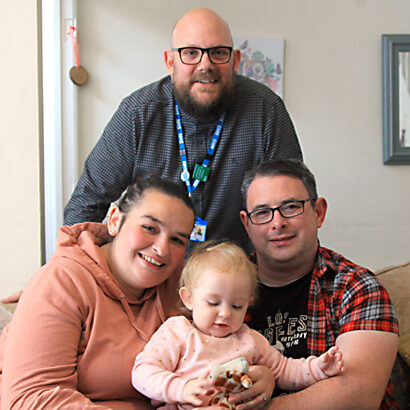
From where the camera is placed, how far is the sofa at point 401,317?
1.81 m

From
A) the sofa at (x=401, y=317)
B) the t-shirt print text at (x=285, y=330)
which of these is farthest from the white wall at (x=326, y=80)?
the t-shirt print text at (x=285, y=330)

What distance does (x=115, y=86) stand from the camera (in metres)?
3.51

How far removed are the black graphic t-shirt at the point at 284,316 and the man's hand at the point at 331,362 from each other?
22 cm

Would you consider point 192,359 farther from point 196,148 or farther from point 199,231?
point 196,148

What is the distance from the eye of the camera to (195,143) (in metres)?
2.42

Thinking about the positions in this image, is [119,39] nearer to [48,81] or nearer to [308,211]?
[48,81]

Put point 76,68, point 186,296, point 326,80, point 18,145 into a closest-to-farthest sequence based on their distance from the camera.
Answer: point 186,296 < point 18,145 < point 76,68 < point 326,80

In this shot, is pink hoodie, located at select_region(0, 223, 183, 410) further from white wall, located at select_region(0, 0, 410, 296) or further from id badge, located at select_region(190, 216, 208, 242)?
white wall, located at select_region(0, 0, 410, 296)

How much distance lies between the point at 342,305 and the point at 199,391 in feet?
2.01

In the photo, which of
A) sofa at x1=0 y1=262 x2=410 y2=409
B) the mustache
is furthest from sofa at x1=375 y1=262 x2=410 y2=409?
the mustache

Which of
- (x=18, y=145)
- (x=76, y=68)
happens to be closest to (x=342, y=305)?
(x=18, y=145)

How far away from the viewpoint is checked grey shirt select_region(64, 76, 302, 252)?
237 centimetres

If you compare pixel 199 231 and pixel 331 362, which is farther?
pixel 199 231

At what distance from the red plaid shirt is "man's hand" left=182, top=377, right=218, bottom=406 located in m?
0.50
